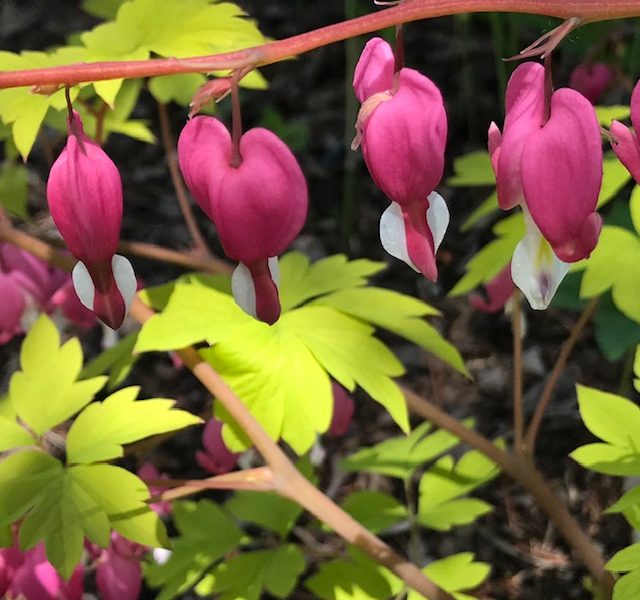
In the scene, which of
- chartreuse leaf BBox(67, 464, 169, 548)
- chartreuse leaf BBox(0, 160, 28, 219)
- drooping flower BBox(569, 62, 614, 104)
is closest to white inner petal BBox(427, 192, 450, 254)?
chartreuse leaf BBox(67, 464, 169, 548)

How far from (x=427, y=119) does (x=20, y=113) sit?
2.38ft

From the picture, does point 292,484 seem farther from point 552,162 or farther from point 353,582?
point 552,162

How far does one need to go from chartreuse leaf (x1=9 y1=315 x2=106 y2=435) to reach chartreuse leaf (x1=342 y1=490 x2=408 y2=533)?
2.09ft

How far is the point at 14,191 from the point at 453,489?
1.13 meters

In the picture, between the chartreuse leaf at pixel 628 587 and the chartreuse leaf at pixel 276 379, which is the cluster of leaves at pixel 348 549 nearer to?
the chartreuse leaf at pixel 276 379

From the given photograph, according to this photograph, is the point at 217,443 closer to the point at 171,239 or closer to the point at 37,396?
the point at 37,396

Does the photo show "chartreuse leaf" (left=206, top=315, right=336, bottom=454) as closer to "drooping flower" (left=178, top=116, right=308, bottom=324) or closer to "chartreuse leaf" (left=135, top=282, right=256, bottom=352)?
"chartreuse leaf" (left=135, top=282, right=256, bottom=352)

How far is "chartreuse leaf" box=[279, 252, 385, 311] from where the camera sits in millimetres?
1521

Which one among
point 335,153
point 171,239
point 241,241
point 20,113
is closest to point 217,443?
point 20,113

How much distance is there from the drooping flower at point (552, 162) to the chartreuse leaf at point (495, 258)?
0.75 meters

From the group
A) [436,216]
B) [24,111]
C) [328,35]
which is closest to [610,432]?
[436,216]

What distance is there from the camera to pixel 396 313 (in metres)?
1.45

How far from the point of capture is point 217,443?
1.67 m

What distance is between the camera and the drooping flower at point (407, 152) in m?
0.83
